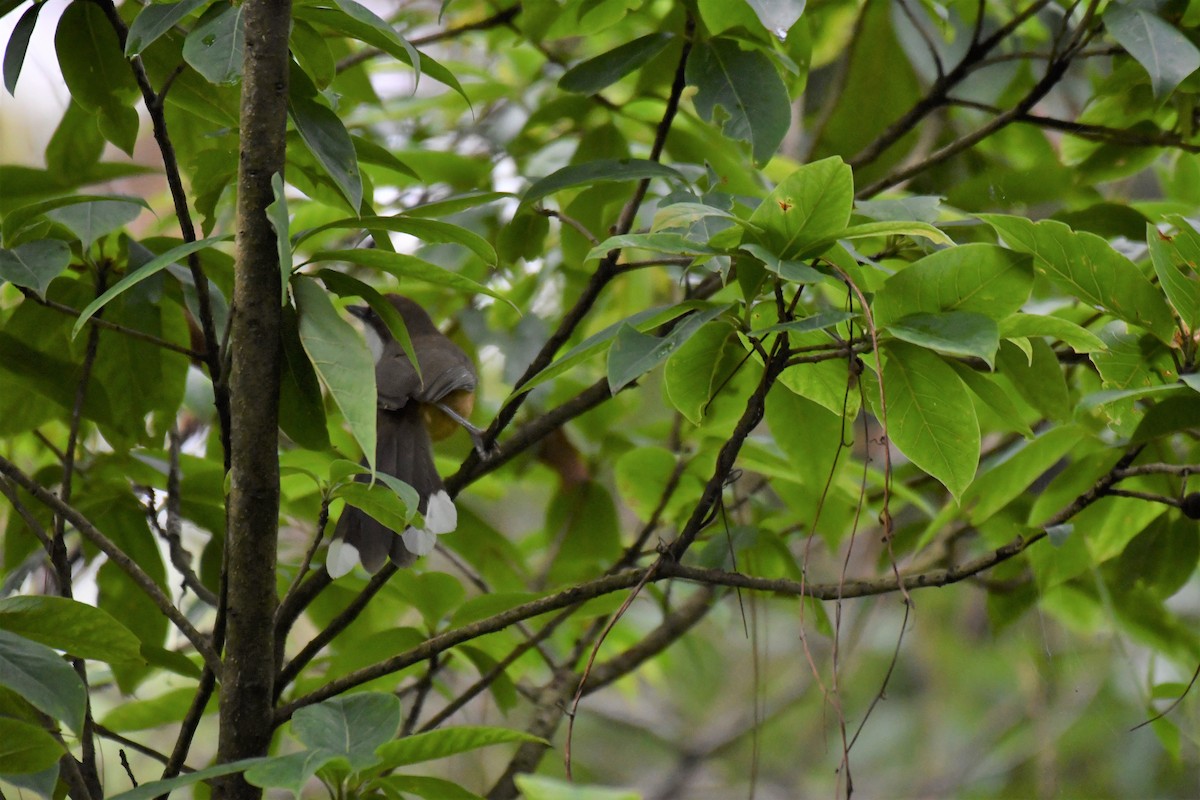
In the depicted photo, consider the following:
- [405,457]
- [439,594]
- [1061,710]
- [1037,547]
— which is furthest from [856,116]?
[1061,710]

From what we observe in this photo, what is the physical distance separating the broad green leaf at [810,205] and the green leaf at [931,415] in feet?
0.58

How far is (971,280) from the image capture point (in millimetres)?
1234

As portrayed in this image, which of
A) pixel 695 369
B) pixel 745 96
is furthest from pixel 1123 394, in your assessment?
pixel 745 96

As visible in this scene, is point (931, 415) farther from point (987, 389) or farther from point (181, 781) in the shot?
point (181, 781)

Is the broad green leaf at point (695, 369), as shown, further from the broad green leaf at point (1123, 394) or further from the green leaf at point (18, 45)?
the green leaf at point (18, 45)

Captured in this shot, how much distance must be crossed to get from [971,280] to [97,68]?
124 cm

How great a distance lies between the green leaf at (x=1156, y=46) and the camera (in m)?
1.58

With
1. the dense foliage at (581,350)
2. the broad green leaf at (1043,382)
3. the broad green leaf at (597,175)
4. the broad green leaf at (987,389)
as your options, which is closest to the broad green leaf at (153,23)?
the dense foliage at (581,350)

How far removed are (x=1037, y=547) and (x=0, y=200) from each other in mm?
1884

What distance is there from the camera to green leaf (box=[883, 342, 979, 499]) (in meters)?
1.27

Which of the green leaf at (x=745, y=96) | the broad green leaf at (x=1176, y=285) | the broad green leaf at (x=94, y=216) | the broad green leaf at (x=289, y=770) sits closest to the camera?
the broad green leaf at (x=289, y=770)

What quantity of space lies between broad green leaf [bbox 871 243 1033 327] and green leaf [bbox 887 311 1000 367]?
31 mm

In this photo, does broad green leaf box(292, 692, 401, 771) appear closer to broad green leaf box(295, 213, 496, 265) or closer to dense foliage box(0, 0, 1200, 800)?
dense foliage box(0, 0, 1200, 800)

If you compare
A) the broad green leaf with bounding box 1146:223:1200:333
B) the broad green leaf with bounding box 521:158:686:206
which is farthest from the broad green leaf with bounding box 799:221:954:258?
the broad green leaf with bounding box 521:158:686:206
